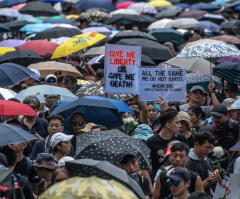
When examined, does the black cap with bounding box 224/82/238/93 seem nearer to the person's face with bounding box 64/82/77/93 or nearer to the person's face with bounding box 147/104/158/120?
the person's face with bounding box 147/104/158/120

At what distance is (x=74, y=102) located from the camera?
35.2 ft

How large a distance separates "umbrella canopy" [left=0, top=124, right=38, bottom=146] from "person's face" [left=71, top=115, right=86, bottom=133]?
6.16ft

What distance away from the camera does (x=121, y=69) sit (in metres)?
11.4

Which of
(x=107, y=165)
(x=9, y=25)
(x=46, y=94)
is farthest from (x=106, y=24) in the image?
(x=107, y=165)

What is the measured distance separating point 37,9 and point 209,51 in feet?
46.6

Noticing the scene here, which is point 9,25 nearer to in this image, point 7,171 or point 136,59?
point 136,59

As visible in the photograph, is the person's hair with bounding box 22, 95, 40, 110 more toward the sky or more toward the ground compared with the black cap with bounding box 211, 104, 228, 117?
more toward the sky

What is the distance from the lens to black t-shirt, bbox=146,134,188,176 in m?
9.25

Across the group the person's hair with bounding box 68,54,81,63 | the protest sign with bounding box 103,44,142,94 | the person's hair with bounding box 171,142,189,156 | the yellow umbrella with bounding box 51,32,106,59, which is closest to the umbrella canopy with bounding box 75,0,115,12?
the person's hair with bounding box 68,54,81,63

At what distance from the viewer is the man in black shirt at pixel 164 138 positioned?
9.28 m

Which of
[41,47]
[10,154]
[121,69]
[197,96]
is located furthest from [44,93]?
[41,47]

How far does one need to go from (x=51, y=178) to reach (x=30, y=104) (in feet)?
12.0

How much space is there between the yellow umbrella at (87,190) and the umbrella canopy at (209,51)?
322 inches

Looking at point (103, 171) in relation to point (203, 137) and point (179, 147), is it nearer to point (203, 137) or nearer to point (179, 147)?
point (179, 147)
